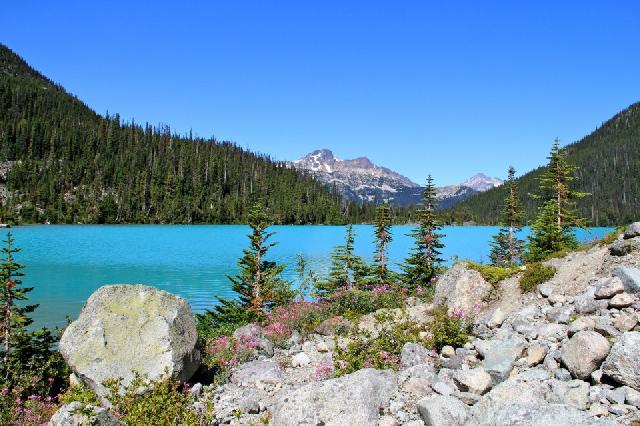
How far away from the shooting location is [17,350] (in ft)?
47.6

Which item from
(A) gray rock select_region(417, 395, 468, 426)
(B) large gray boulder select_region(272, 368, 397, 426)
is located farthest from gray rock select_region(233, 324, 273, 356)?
(A) gray rock select_region(417, 395, 468, 426)

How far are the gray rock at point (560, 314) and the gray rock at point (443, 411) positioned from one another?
5.09 meters

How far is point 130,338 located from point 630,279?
42.8ft

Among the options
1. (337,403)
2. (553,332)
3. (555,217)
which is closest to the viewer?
(337,403)

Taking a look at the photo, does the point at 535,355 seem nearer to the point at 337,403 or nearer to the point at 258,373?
the point at 337,403

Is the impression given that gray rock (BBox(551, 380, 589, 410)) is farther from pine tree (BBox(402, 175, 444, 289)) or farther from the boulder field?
pine tree (BBox(402, 175, 444, 289))

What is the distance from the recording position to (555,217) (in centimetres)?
2708

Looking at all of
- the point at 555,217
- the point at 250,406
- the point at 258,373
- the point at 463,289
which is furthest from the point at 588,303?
the point at 555,217

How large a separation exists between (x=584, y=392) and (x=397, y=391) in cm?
368

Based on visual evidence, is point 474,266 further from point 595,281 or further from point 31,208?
point 31,208

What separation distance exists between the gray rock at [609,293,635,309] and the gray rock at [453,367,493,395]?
4.24 metres

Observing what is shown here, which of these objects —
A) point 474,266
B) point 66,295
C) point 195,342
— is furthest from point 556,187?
point 66,295

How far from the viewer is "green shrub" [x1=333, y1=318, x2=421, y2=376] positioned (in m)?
11.5

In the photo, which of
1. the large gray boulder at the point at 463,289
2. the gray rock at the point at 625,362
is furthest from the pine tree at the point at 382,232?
the gray rock at the point at 625,362
